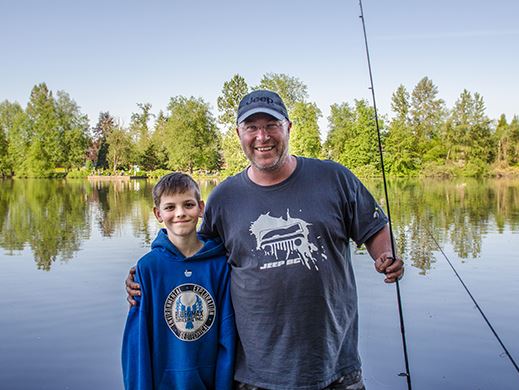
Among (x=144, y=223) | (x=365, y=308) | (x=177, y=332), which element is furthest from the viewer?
(x=144, y=223)

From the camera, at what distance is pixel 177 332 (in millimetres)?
2510

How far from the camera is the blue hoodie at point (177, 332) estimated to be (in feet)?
8.23

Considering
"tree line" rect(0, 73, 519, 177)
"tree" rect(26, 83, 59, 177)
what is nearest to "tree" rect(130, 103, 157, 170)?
"tree line" rect(0, 73, 519, 177)

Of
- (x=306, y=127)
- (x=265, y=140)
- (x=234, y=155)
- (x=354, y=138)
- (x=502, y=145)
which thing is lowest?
(x=265, y=140)

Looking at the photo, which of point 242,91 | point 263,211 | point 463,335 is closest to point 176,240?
point 263,211

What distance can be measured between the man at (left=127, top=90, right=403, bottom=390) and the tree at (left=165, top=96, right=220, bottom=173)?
70.1m

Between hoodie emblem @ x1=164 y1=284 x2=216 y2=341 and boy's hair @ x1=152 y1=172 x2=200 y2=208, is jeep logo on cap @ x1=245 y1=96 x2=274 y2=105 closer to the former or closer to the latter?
boy's hair @ x1=152 y1=172 x2=200 y2=208

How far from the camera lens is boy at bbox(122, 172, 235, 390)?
2510 millimetres

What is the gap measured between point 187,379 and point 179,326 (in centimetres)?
24

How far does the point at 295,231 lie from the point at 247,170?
1.34 ft

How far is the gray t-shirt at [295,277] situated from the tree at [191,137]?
70.1 meters

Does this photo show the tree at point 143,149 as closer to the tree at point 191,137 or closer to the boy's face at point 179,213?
the tree at point 191,137

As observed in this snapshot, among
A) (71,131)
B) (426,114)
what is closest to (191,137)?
(71,131)

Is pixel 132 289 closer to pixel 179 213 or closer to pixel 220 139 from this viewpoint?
pixel 179 213
